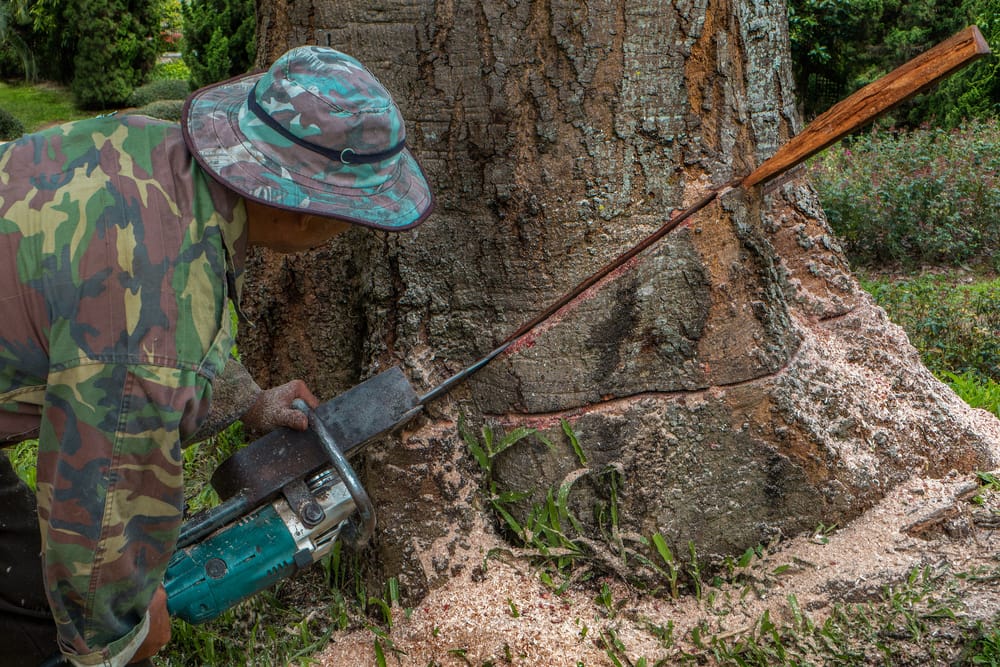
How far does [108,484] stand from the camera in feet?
5.20

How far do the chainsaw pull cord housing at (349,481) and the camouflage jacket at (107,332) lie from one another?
0.46 m

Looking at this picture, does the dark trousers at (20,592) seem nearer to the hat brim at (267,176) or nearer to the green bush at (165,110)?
the hat brim at (267,176)

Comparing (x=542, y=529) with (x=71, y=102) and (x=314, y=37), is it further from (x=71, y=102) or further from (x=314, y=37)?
(x=71, y=102)

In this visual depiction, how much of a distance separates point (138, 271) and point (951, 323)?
450cm

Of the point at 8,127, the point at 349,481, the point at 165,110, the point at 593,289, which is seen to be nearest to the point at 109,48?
the point at 8,127

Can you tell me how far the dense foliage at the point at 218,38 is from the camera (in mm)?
11148

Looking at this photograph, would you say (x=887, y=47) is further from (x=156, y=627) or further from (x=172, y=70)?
(x=172, y=70)

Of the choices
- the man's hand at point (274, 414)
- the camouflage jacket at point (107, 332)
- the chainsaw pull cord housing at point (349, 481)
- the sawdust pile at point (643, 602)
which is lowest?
the sawdust pile at point (643, 602)

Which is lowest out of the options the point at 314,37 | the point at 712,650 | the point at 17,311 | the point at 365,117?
the point at 712,650

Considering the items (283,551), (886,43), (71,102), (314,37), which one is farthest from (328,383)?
(71,102)

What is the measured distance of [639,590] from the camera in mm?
2633

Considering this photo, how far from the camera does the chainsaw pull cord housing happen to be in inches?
82.4

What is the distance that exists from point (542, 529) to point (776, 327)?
93cm

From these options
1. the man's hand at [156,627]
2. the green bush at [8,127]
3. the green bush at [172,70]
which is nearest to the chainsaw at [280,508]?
the man's hand at [156,627]
